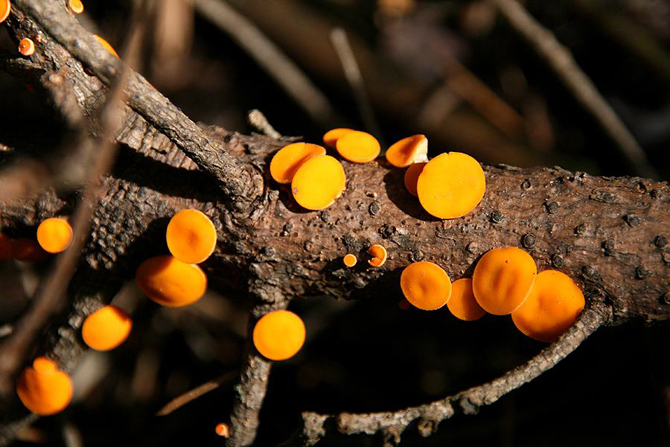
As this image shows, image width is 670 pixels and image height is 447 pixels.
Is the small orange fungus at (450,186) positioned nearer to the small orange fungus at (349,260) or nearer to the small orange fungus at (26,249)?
the small orange fungus at (349,260)

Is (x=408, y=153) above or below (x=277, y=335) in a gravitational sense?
above

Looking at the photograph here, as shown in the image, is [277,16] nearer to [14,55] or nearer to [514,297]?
[14,55]

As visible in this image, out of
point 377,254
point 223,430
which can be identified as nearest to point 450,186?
point 377,254

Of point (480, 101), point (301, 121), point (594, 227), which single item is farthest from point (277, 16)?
point (594, 227)

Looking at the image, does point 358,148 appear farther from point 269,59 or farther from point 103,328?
point 269,59

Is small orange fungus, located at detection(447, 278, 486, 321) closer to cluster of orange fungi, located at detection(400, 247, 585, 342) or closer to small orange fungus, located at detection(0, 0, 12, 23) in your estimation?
cluster of orange fungi, located at detection(400, 247, 585, 342)

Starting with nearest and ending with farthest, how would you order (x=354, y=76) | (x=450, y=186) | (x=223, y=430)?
(x=450, y=186) → (x=223, y=430) → (x=354, y=76)
